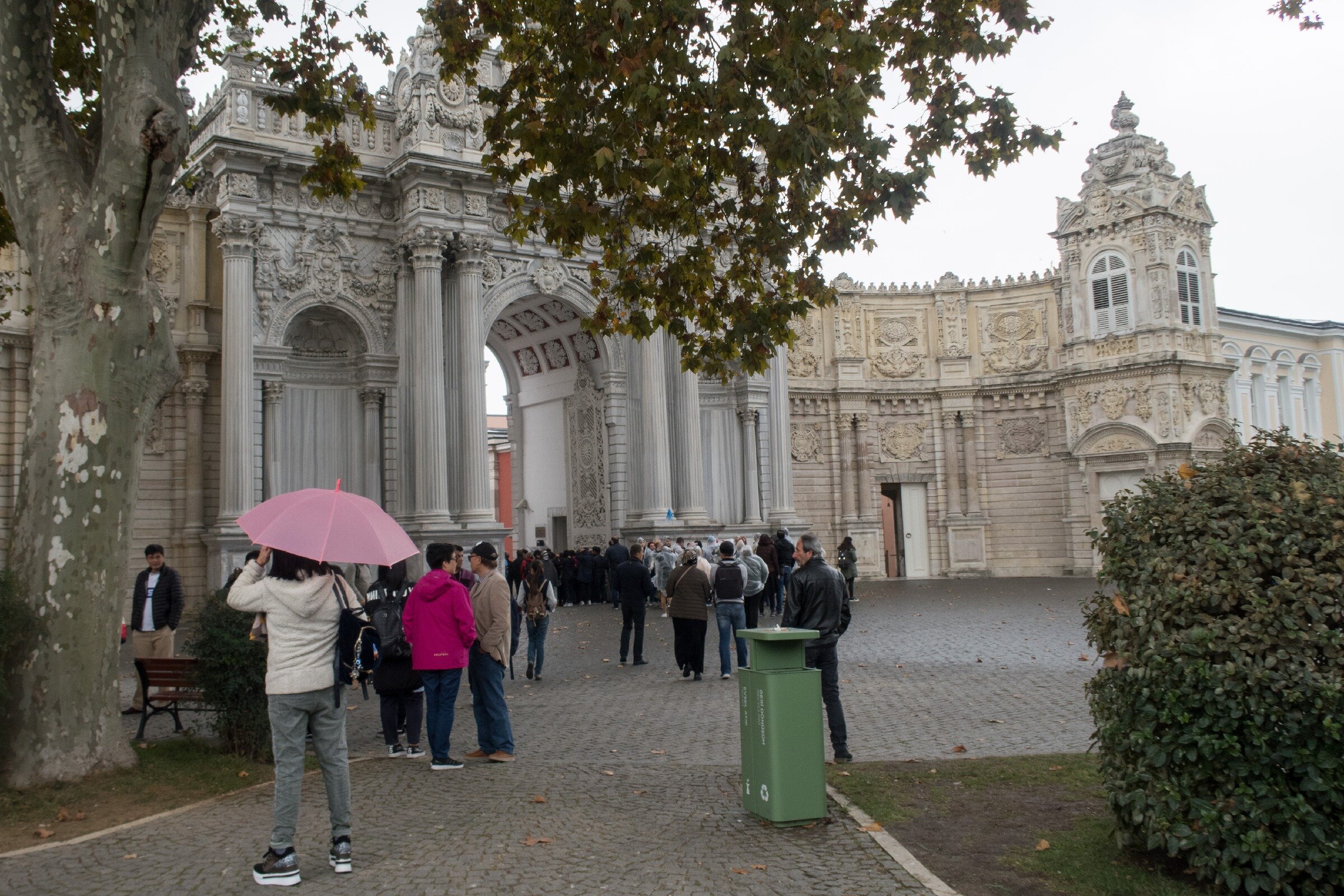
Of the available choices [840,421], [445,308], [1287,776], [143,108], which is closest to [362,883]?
[1287,776]

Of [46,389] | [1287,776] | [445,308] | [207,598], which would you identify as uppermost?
[445,308]

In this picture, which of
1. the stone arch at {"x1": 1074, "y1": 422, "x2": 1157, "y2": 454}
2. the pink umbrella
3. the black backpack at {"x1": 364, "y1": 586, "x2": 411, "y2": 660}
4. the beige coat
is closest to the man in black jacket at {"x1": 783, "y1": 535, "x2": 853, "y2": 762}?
the beige coat

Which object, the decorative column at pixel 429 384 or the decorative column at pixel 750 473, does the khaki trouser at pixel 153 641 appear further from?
the decorative column at pixel 750 473

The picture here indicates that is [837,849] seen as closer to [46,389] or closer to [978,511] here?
[46,389]

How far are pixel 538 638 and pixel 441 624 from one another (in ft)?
16.2

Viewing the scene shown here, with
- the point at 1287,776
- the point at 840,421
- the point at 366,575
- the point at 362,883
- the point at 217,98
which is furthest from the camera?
the point at 840,421

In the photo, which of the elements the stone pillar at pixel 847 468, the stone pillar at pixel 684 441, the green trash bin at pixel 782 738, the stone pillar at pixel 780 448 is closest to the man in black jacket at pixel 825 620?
the green trash bin at pixel 782 738

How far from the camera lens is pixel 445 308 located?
84.2 feet

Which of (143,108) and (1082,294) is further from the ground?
(1082,294)

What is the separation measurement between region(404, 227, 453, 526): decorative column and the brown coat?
1185 centimetres

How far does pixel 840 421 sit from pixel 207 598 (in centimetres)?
2863

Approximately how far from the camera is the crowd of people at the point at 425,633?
19.5 ft

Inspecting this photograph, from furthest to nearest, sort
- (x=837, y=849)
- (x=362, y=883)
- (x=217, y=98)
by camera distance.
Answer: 1. (x=217, y=98)
2. (x=837, y=849)
3. (x=362, y=883)

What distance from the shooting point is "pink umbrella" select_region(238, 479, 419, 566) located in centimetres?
577
